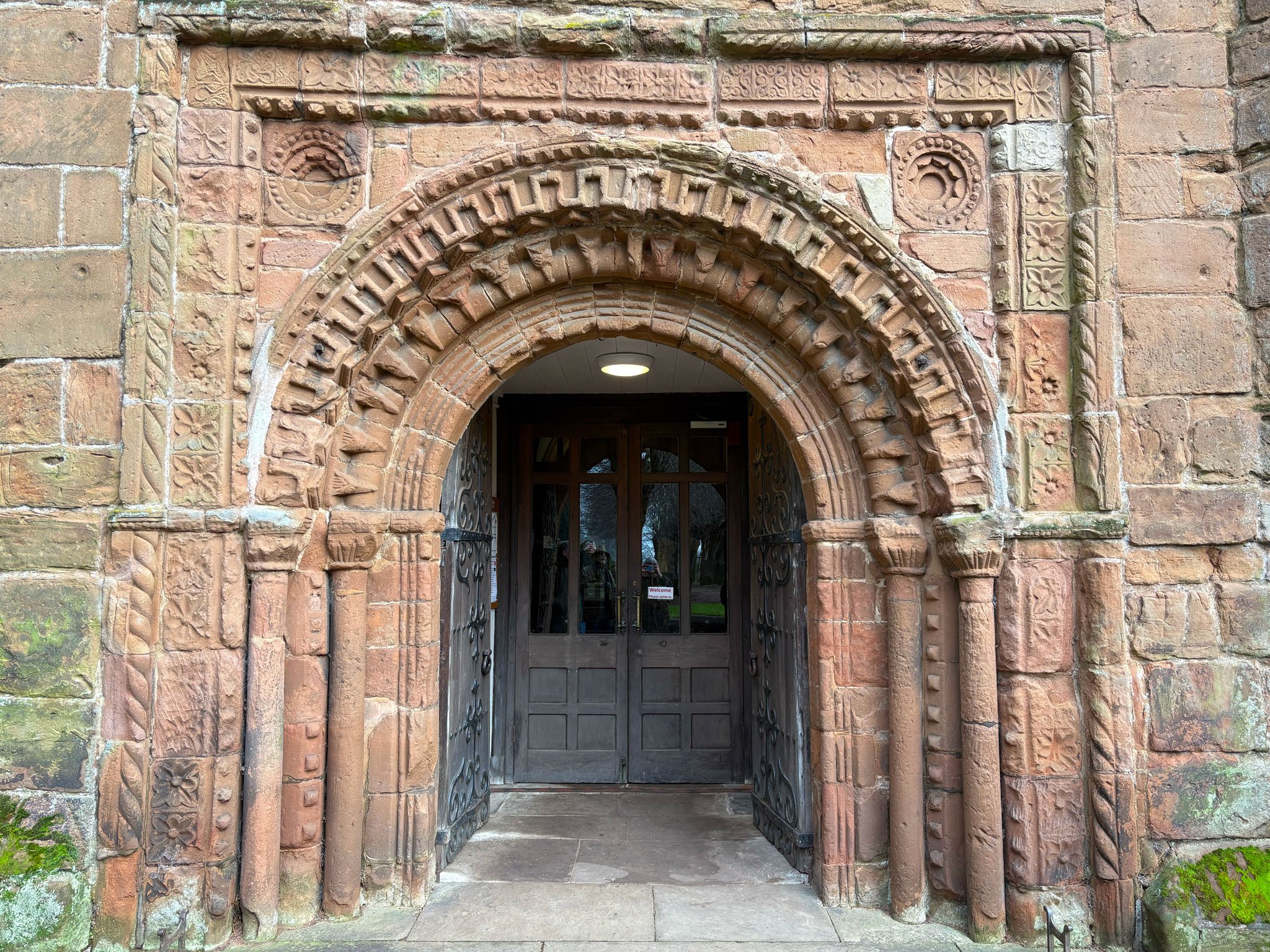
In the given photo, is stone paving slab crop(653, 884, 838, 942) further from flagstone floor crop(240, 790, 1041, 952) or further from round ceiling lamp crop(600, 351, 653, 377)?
round ceiling lamp crop(600, 351, 653, 377)

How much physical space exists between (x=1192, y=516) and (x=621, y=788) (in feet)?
12.6

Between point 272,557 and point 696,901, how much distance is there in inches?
93.6

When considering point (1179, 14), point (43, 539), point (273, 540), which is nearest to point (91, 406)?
point (43, 539)

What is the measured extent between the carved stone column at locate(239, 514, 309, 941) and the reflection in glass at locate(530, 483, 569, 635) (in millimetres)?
2738

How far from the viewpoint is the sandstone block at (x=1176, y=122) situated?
134 inches

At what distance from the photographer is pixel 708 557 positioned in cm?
590

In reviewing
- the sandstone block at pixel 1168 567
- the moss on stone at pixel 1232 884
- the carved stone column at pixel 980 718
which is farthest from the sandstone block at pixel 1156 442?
the moss on stone at pixel 1232 884

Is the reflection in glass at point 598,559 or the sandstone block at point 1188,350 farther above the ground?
the sandstone block at point 1188,350

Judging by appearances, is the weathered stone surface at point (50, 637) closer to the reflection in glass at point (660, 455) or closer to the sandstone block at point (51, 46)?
the sandstone block at point (51, 46)

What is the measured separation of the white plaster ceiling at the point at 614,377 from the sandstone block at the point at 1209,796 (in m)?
3.27

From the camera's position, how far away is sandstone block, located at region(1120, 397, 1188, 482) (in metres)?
3.31

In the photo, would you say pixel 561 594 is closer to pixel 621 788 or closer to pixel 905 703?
pixel 621 788

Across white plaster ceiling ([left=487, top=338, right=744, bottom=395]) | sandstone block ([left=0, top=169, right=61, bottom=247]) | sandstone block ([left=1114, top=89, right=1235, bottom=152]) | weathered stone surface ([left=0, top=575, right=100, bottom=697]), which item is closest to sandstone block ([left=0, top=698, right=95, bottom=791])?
weathered stone surface ([left=0, top=575, right=100, bottom=697])

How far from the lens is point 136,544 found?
3115 millimetres
